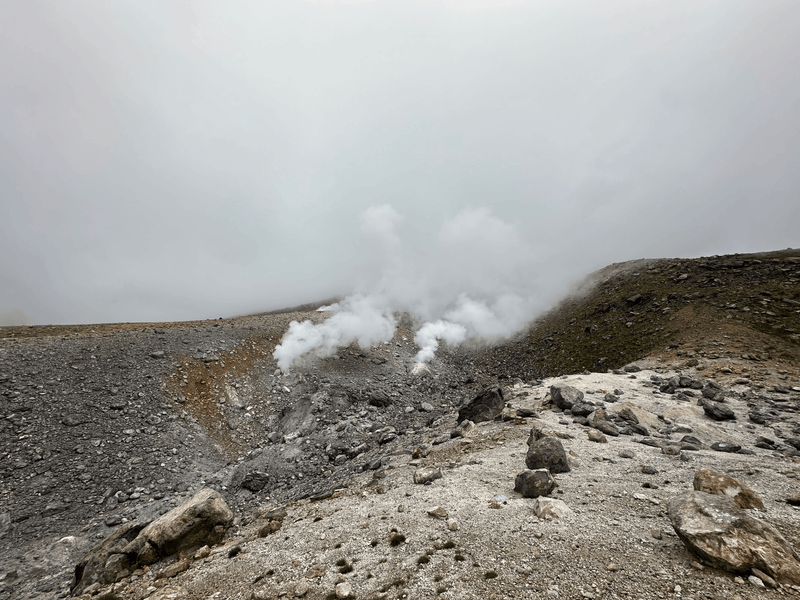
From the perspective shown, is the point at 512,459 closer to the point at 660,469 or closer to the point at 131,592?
the point at 660,469

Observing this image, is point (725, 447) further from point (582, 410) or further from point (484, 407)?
point (484, 407)

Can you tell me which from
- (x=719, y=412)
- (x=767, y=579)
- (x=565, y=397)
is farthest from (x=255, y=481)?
(x=719, y=412)

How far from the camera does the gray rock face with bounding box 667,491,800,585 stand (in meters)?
7.14

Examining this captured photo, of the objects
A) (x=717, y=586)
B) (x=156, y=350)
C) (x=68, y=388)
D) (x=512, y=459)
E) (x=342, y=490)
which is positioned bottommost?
(x=342, y=490)

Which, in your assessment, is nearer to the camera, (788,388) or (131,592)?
(131,592)

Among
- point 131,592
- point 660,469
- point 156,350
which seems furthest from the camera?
point 156,350

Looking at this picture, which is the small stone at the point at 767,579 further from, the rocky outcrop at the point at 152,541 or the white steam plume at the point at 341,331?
the white steam plume at the point at 341,331

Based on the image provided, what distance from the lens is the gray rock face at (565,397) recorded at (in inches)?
915

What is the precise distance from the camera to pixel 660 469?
14.7 metres

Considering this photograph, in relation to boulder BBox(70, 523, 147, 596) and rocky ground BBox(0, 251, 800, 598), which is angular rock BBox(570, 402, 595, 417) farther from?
boulder BBox(70, 523, 147, 596)

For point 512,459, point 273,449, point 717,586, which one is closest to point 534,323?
point 512,459

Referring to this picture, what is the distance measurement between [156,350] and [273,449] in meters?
18.5

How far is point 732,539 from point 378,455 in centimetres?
1879

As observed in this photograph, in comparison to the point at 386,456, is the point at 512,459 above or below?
above
